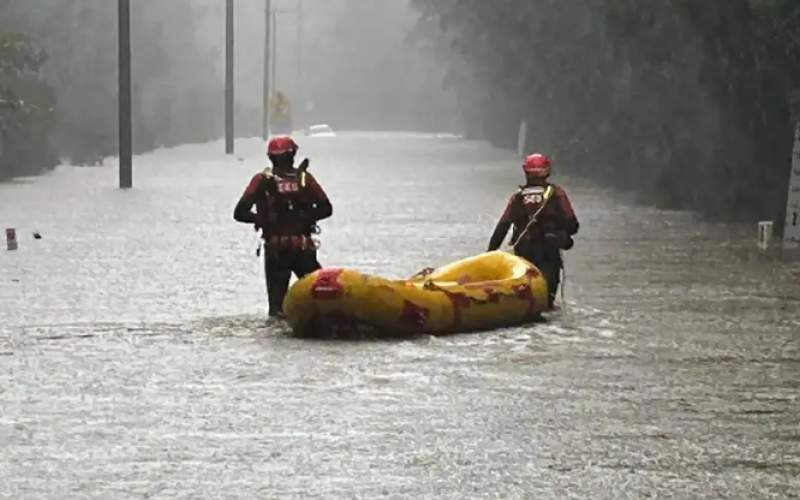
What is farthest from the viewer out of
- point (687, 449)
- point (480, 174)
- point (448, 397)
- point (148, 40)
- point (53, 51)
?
point (148, 40)

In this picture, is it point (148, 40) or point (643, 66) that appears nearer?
point (643, 66)

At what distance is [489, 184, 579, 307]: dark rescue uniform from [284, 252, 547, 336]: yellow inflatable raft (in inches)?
44.0

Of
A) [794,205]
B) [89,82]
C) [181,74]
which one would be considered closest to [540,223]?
[794,205]

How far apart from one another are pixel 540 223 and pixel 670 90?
18.8 meters

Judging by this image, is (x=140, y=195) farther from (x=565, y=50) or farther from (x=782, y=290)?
(x=782, y=290)

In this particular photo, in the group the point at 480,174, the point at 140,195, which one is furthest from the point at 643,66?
the point at 480,174

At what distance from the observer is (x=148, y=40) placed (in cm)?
8112

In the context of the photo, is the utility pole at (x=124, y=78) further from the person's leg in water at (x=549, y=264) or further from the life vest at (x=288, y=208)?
the life vest at (x=288, y=208)

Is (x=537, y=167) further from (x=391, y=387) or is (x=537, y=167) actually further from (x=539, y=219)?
(x=391, y=387)

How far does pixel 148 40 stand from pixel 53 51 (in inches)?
755

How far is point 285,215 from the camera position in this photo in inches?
645

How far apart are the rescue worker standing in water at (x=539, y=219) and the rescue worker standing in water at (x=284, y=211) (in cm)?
181

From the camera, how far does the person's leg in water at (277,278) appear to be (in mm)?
16594

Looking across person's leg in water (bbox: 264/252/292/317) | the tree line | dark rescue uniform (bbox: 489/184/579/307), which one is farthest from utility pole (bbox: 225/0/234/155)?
person's leg in water (bbox: 264/252/292/317)
